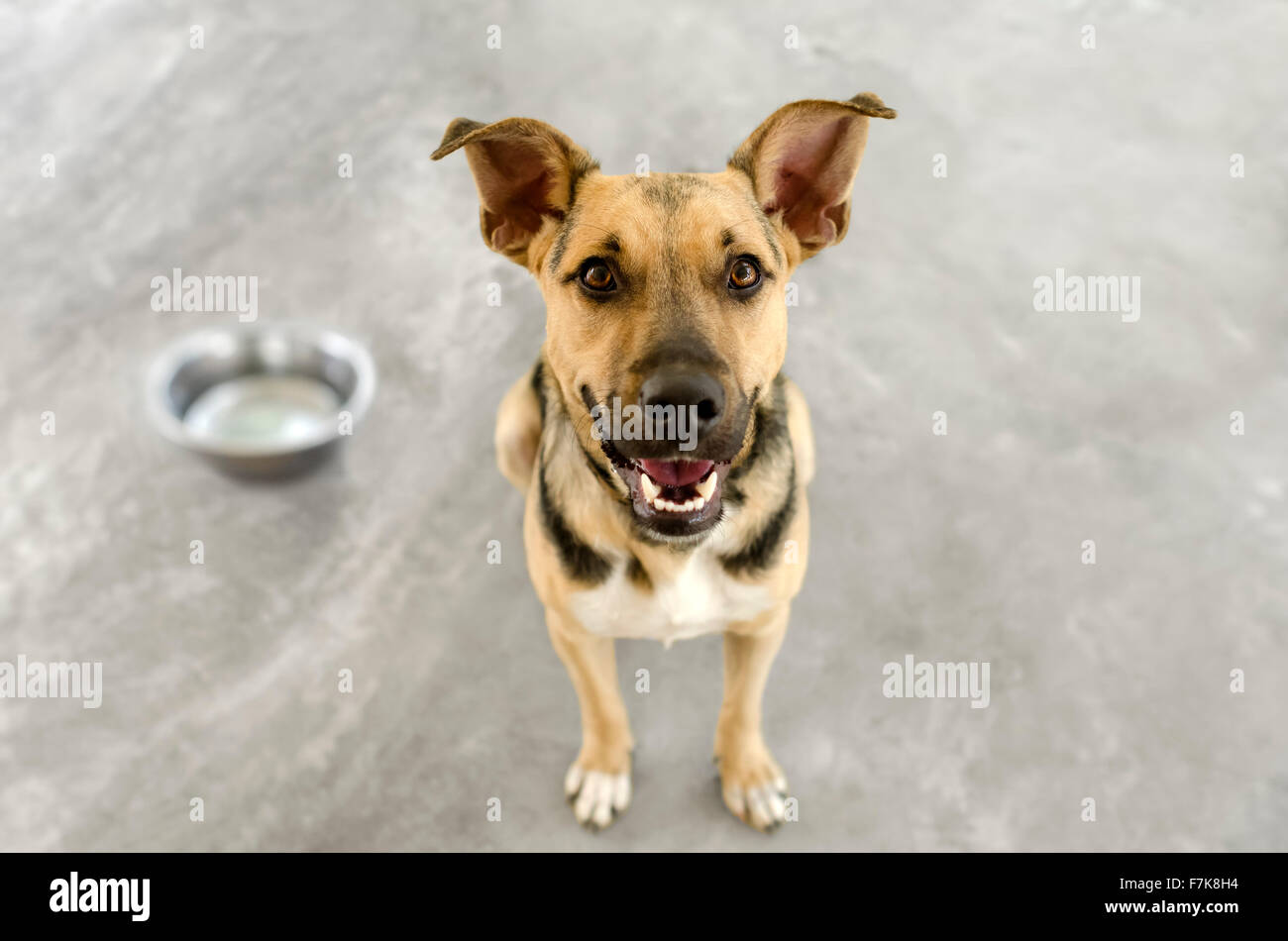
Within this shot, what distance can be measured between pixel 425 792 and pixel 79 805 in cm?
143

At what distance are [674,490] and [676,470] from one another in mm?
61

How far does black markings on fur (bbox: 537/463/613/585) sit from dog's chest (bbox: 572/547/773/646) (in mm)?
41

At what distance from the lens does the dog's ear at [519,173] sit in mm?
2969

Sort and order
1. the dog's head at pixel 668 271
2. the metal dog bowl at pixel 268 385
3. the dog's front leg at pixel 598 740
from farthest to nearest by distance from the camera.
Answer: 1. the metal dog bowl at pixel 268 385
2. the dog's front leg at pixel 598 740
3. the dog's head at pixel 668 271

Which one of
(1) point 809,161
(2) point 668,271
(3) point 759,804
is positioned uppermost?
(1) point 809,161

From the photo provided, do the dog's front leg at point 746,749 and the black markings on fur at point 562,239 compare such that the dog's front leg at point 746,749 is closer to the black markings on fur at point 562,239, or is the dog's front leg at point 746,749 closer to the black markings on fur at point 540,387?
the black markings on fur at point 540,387

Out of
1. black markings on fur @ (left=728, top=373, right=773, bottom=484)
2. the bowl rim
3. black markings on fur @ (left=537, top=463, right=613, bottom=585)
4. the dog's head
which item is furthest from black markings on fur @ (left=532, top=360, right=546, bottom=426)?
the bowl rim

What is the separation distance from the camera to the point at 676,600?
11.1 feet

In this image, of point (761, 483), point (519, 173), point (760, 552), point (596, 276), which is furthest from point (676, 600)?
point (519, 173)

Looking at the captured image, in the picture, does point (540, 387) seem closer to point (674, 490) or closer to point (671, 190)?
point (674, 490)

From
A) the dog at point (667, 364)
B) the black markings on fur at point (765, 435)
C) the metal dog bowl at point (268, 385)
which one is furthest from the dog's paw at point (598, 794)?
the metal dog bowl at point (268, 385)

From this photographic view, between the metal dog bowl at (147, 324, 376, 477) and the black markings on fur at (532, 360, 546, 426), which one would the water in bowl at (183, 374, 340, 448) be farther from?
the black markings on fur at (532, 360, 546, 426)

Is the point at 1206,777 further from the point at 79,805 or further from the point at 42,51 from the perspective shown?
the point at 42,51

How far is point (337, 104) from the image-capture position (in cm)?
693
